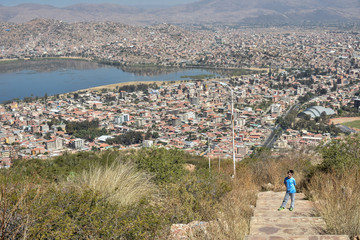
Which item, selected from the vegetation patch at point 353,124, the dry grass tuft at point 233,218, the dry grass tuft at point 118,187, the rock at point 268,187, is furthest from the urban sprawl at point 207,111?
the dry grass tuft at point 233,218

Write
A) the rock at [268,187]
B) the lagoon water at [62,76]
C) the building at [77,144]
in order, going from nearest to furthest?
the rock at [268,187]
the building at [77,144]
the lagoon water at [62,76]

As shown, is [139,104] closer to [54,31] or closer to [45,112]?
[45,112]

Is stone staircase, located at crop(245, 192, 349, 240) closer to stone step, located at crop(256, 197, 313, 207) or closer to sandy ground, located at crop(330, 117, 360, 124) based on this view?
stone step, located at crop(256, 197, 313, 207)

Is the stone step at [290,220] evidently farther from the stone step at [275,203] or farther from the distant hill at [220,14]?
the distant hill at [220,14]

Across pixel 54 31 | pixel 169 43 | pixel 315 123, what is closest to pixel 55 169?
pixel 315 123

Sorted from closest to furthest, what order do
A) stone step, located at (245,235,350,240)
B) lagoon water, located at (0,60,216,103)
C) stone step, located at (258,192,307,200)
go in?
stone step, located at (245,235,350,240) → stone step, located at (258,192,307,200) → lagoon water, located at (0,60,216,103)

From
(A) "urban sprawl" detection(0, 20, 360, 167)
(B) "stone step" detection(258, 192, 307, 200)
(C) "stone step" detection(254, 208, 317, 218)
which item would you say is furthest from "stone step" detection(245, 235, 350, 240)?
(A) "urban sprawl" detection(0, 20, 360, 167)

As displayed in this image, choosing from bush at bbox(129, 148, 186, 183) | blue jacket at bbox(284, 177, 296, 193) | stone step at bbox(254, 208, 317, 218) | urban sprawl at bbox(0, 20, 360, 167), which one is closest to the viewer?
stone step at bbox(254, 208, 317, 218)
